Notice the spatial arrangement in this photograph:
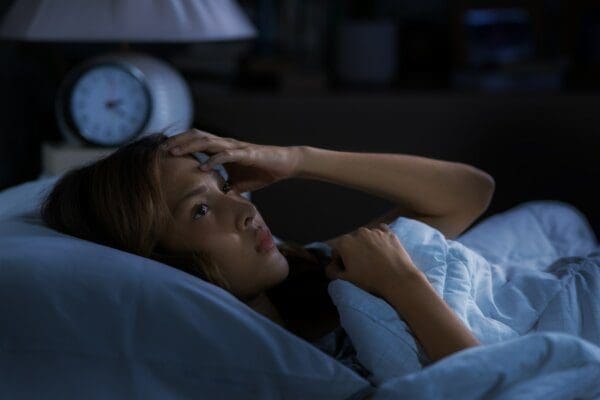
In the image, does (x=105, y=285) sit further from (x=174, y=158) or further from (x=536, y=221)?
(x=536, y=221)

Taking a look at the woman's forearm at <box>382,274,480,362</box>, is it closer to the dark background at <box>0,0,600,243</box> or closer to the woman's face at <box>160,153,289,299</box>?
the woman's face at <box>160,153,289,299</box>

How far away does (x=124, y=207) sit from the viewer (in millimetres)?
1017

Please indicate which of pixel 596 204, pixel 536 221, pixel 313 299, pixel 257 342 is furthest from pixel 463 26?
pixel 257 342

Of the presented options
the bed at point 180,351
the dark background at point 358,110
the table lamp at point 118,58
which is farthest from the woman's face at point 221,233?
the dark background at point 358,110

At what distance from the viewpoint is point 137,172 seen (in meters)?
1.03

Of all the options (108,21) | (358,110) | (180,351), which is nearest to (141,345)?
(180,351)

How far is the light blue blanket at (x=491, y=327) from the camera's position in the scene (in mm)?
821

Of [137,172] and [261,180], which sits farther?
[261,180]

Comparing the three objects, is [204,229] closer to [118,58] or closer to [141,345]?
[141,345]

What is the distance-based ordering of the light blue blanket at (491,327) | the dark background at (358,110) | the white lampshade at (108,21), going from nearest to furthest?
the light blue blanket at (491,327) < the white lampshade at (108,21) < the dark background at (358,110)

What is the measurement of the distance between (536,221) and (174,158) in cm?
72

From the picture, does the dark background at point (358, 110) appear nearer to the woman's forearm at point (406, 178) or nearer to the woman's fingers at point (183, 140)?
the woman's forearm at point (406, 178)

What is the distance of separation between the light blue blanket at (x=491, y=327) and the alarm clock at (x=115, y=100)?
662 mm

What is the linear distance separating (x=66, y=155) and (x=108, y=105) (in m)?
0.12
